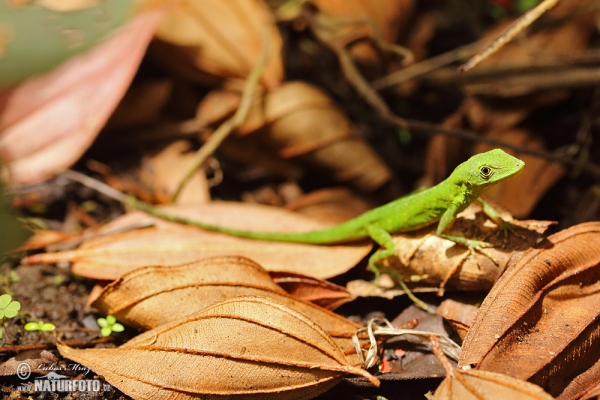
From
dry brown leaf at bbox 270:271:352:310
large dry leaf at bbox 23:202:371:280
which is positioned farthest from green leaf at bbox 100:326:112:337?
dry brown leaf at bbox 270:271:352:310

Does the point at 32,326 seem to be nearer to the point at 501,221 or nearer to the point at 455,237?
the point at 455,237

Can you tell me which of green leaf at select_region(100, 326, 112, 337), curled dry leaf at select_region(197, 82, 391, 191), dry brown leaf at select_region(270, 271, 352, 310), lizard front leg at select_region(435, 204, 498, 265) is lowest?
green leaf at select_region(100, 326, 112, 337)

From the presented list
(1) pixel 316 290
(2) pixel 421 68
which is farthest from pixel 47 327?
(2) pixel 421 68

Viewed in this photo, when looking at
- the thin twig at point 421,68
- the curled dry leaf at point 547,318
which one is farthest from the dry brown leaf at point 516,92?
the curled dry leaf at point 547,318

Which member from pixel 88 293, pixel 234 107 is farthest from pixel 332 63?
pixel 88 293

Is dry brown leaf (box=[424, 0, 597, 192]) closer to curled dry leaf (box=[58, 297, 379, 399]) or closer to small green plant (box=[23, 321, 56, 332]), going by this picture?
curled dry leaf (box=[58, 297, 379, 399])

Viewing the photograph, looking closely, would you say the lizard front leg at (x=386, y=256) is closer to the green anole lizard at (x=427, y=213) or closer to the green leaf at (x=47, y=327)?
the green anole lizard at (x=427, y=213)
